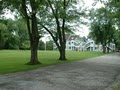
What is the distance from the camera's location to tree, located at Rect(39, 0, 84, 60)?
3244 cm

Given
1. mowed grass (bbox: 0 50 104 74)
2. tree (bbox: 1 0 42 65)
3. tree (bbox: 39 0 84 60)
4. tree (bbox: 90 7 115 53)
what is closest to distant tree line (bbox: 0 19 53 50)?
tree (bbox: 90 7 115 53)

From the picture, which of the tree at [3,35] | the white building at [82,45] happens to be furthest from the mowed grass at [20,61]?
the white building at [82,45]

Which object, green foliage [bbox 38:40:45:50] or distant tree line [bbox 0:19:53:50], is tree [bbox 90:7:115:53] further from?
green foliage [bbox 38:40:45:50]

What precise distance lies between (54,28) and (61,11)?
5454 mm

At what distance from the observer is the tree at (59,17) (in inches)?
1277

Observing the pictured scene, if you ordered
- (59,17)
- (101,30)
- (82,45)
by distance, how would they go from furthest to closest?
(82,45)
(101,30)
(59,17)

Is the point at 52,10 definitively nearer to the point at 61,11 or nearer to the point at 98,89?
the point at 61,11

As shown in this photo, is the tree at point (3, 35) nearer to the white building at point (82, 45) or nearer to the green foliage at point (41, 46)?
the green foliage at point (41, 46)

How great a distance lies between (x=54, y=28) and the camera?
37.0m

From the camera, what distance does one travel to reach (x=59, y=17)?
3334 cm

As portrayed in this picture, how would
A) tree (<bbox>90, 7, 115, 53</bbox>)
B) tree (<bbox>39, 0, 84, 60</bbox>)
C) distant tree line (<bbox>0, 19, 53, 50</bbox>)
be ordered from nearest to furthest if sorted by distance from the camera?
tree (<bbox>39, 0, 84, 60</bbox>) < tree (<bbox>90, 7, 115, 53</bbox>) < distant tree line (<bbox>0, 19, 53, 50</bbox>)

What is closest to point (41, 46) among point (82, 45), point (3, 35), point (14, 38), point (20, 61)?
point (14, 38)

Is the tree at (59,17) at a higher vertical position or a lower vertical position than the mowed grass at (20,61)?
higher

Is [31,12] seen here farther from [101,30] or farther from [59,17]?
[101,30]
